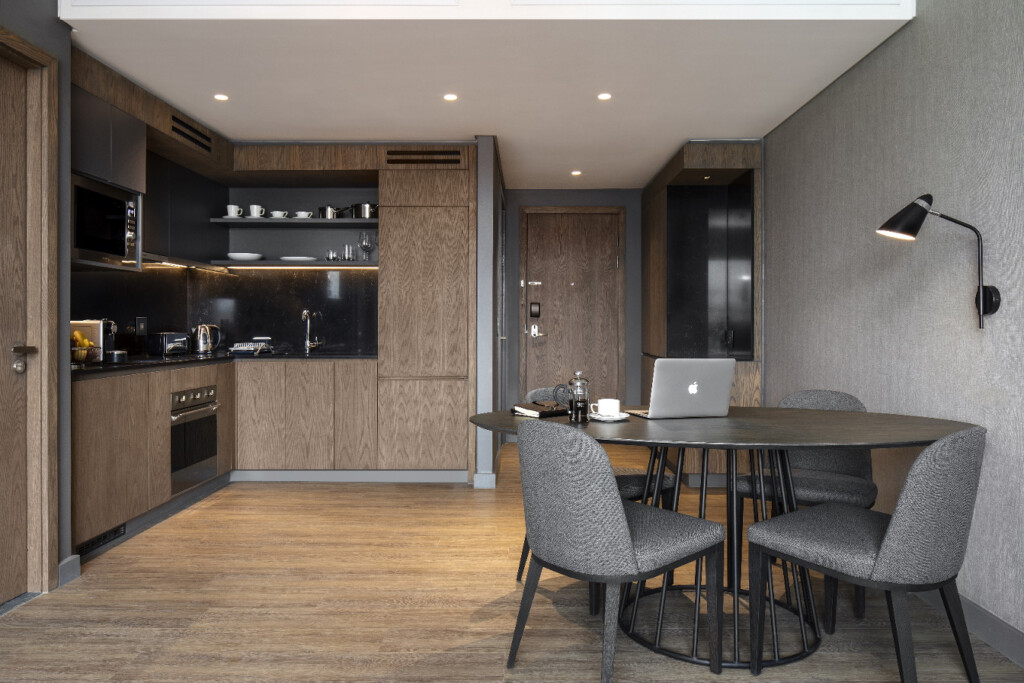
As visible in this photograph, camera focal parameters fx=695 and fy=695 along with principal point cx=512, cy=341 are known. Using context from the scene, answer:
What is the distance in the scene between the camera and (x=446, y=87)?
12.7 feet

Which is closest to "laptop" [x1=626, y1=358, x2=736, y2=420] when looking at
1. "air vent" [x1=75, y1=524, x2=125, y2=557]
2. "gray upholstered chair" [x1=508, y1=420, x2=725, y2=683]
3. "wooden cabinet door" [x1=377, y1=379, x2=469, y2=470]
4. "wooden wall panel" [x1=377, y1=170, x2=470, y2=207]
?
"gray upholstered chair" [x1=508, y1=420, x2=725, y2=683]

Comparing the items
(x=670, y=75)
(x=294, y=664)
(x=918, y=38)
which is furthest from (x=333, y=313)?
(x=918, y=38)

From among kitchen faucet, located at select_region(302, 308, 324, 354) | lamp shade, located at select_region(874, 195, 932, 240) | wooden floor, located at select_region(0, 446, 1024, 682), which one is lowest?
wooden floor, located at select_region(0, 446, 1024, 682)

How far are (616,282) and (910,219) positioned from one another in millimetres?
4343

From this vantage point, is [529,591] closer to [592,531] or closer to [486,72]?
[592,531]

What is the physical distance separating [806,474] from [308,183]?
14.0 feet

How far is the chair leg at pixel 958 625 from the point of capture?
2000 mm

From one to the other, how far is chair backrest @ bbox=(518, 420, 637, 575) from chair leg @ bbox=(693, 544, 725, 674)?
33cm

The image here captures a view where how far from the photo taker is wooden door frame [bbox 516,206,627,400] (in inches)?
267

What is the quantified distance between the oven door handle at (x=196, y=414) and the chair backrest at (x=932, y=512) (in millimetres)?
3760

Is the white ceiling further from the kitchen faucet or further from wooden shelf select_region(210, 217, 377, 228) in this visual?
the kitchen faucet

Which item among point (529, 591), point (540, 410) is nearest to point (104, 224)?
point (540, 410)

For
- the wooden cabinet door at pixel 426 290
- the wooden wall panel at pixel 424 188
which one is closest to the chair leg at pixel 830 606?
the wooden cabinet door at pixel 426 290

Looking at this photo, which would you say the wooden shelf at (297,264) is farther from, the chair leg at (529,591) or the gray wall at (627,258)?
the chair leg at (529,591)
